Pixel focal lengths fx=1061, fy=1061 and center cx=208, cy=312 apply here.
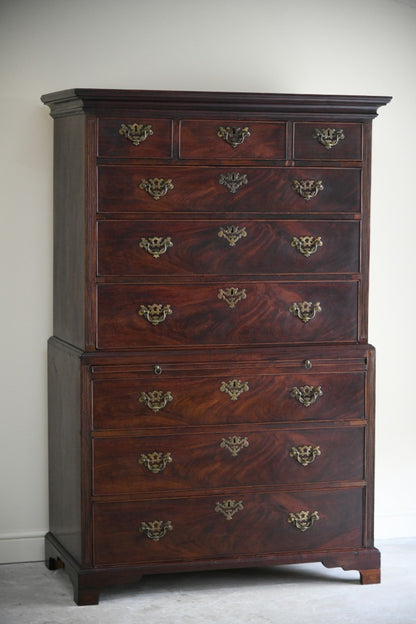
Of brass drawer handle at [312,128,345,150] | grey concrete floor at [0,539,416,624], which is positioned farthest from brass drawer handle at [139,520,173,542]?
→ brass drawer handle at [312,128,345,150]

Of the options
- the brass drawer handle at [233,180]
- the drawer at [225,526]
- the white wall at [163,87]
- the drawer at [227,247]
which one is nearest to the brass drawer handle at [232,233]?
the drawer at [227,247]

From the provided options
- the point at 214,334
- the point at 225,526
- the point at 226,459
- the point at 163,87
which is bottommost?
the point at 225,526

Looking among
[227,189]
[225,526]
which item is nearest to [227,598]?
[225,526]

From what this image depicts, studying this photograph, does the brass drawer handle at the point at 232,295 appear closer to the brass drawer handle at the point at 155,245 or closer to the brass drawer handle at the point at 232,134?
the brass drawer handle at the point at 155,245

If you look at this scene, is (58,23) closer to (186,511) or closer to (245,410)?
(245,410)

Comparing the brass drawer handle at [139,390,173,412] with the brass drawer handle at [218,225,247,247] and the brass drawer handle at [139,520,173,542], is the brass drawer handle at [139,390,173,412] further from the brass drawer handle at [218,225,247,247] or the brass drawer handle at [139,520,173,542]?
the brass drawer handle at [218,225,247,247]

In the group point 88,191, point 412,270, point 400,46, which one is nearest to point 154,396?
point 88,191

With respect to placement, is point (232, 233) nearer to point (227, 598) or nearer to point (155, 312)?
point (155, 312)

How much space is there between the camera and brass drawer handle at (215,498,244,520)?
3874 mm

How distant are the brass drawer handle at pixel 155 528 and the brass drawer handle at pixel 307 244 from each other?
1098 millimetres

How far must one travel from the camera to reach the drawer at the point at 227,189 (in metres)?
3.74

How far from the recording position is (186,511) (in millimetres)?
3852

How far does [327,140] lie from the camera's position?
3.87 metres

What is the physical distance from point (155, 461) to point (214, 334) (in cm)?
50
